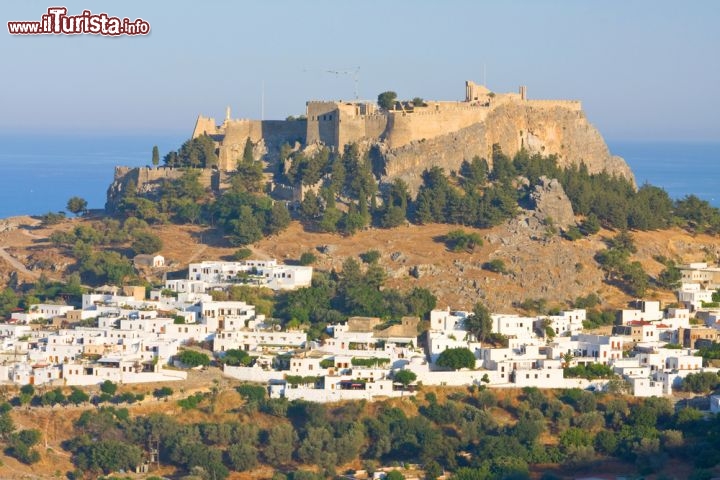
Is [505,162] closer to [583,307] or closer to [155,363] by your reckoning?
[583,307]

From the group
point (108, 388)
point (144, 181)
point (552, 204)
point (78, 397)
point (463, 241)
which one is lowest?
point (78, 397)

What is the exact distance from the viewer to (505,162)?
69.6 meters

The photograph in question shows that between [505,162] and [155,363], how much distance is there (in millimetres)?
17802

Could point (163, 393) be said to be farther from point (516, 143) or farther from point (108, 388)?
point (516, 143)

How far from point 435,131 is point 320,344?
13.6 m

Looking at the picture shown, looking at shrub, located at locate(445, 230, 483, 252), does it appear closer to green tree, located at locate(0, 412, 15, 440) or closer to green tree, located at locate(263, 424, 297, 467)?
green tree, located at locate(263, 424, 297, 467)

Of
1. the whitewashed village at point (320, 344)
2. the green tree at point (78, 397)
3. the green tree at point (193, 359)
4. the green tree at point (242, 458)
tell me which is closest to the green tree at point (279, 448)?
the green tree at point (242, 458)

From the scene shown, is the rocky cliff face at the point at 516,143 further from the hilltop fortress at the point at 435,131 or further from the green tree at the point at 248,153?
the green tree at the point at 248,153

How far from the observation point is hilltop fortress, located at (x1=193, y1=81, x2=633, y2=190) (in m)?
69.4

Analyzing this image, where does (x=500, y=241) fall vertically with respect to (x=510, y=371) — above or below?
above

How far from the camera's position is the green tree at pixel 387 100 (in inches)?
2820

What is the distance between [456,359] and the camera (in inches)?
2203

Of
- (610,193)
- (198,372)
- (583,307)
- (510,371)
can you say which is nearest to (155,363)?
(198,372)

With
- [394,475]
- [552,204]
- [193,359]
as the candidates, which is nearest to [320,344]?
[193,359]
